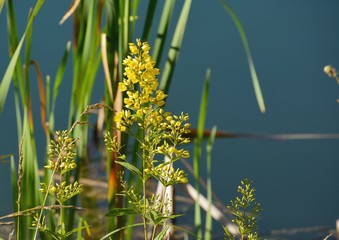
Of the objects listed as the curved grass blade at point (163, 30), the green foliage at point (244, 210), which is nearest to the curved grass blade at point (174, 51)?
the curved grass blade at point (163, 30)

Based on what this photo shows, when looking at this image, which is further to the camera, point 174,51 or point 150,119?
point 174,51

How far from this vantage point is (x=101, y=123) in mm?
1748

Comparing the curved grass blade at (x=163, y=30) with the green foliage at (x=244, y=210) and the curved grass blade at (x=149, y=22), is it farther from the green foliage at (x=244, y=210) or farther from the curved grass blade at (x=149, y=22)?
the green foliage at (x=244, y=210)

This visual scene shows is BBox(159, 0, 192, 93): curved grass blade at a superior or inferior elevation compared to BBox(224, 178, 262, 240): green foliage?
superior

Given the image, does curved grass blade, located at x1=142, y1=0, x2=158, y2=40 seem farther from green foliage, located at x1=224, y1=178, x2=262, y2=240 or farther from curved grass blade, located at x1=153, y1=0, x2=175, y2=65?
green foliage, located at x1=224, y1=178, x2=262, y2=240

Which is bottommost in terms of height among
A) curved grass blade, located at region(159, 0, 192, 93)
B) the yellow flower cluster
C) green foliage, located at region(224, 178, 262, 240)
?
green foliage, located at region(224, 178, 262, 240)

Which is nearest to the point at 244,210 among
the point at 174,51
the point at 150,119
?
the point at 150,119

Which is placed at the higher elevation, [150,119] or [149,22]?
[149,22]

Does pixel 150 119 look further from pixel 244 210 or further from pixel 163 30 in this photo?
pixel 163 30

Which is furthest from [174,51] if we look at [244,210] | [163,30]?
[244,210]

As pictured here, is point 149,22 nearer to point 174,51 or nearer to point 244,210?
point 174,51

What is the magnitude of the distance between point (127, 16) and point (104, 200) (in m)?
1.05

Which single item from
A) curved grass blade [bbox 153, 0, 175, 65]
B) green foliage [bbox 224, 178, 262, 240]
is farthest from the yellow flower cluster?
curved grass blade [bbox 153, 0, 175, 65]

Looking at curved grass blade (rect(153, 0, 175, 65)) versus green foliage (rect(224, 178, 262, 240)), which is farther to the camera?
curved grass blade (rect(153, 0, 175, 65))
